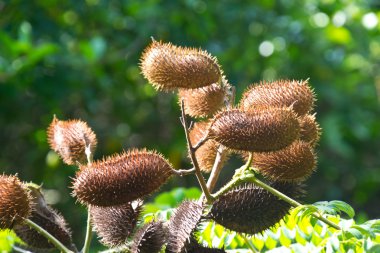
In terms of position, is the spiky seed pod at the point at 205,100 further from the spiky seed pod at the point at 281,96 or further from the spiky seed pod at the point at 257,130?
the spiky seed pod at the point at 257,130

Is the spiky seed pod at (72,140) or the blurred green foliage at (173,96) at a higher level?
the blurred green foliage at (173,96)

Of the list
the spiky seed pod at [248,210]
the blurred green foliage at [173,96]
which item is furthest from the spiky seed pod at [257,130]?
the blurred green foliage at [173,96]

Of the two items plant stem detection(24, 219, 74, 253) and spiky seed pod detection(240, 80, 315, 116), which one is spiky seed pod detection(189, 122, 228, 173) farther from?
plant stem detection(24, 219, 74, 253)

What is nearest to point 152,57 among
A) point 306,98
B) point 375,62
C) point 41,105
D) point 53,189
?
point 306,98

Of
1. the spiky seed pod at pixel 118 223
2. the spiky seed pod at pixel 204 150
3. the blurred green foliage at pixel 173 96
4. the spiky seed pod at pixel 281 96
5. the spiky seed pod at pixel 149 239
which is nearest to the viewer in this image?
the spiky seed pod at pixel 149 239

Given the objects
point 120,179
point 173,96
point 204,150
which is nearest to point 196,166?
point 120,179

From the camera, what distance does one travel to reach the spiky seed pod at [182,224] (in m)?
2.18

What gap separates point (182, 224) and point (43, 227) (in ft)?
1.70

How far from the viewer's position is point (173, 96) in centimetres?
926

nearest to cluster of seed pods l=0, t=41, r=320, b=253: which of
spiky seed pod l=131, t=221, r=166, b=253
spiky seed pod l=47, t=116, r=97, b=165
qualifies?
spiky seed pod l=131, t=221, r=166, b=253

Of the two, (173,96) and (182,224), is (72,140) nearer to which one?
(182,224)

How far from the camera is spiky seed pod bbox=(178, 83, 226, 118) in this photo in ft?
8.44

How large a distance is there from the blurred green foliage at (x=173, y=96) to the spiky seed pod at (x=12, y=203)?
508cm

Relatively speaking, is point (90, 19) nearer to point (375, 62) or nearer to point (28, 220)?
point (375, 62)
